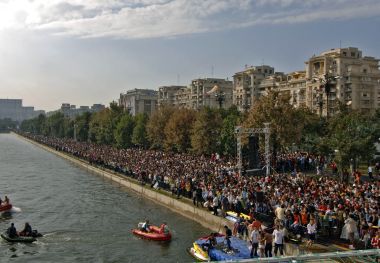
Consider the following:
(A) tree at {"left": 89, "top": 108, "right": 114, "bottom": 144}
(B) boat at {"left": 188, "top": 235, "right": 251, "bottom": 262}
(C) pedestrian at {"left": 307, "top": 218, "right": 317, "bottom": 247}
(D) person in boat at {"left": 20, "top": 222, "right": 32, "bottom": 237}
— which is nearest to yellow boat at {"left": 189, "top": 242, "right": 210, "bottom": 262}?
(B) boat at {"left": 188, "top": 235, "right": 251, "bottom": 262}

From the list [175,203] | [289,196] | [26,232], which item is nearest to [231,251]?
[289,196]

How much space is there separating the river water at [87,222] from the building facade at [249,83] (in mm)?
87111

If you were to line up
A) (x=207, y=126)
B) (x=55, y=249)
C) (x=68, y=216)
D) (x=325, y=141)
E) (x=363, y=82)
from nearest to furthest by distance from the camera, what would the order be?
(x=55, y=249)
(x=68, y=216)
(x=325, y=141)
(x=207, y=126)
(x=363, y=82)

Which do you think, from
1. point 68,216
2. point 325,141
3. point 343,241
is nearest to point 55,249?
point 68,216

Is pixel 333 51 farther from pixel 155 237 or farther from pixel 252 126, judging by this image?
pixel 155 237

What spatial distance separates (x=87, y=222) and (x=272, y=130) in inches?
858

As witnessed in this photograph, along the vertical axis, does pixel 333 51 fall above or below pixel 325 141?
above

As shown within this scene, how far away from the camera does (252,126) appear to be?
51844 mm

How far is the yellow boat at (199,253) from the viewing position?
1048 inches

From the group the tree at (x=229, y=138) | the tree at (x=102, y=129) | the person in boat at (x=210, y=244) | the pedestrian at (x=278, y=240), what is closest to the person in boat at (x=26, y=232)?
the person in boat at (x=210, y=244)

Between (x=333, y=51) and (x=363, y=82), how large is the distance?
10672 mm

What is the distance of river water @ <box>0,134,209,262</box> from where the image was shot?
2953cm

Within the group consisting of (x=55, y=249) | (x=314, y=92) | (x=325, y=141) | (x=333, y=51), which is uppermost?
(x=333, y=51)

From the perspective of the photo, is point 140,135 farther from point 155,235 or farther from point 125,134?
point 155,235
